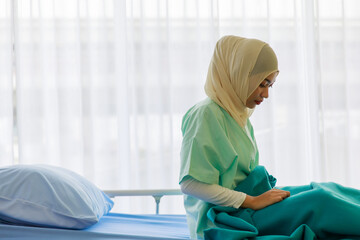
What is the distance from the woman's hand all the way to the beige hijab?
0.29m

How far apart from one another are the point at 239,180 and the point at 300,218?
0.95ft

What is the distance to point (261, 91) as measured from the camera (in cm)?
164

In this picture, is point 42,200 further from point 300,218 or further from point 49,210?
point 300,218

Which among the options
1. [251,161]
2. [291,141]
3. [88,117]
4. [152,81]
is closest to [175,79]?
[152,81]

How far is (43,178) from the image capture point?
1.64m

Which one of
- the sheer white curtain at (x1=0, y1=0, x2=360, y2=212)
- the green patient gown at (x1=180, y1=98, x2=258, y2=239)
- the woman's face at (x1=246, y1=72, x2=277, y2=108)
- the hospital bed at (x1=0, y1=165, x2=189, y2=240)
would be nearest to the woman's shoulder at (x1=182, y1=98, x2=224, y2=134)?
the green patient gown at (x1=180, y1=98, x2=258, y2=239)

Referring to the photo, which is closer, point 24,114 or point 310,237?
point 310,237

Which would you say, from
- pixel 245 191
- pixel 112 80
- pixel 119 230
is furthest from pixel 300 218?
A: pixel 112 80

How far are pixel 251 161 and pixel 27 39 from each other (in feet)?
5.58

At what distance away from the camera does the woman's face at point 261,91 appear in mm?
1624

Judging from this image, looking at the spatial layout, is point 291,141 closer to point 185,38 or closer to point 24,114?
point 185,38

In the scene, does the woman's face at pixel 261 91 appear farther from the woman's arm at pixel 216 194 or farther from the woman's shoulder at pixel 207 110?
the woman's arm at pixel 216 194

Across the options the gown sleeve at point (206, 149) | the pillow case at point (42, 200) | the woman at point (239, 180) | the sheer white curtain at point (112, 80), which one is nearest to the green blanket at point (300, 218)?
the woman at point (239, 180)

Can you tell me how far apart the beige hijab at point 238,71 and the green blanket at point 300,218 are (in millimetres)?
354
